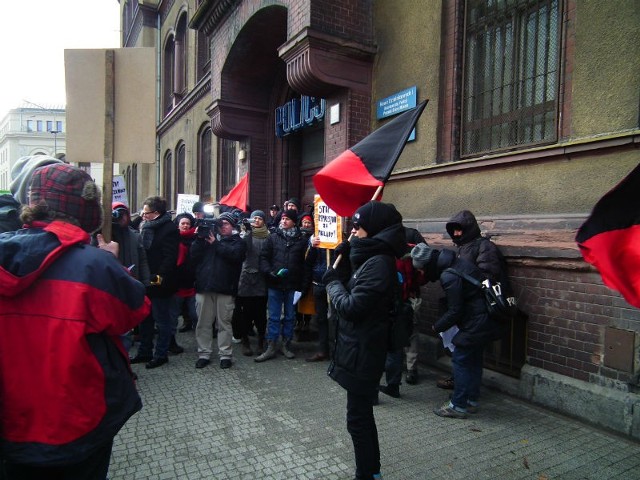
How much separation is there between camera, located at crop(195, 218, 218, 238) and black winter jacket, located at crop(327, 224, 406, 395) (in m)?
2.90

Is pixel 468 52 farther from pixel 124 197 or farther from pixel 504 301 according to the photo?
pixel 124 197

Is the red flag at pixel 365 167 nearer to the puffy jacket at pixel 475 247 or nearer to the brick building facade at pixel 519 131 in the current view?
the puffy jacket at pixel 475 247

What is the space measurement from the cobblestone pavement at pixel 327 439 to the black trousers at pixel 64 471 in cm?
130

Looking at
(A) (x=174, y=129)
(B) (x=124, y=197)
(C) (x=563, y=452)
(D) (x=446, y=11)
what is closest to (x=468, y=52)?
(D) (x=446, y=11)

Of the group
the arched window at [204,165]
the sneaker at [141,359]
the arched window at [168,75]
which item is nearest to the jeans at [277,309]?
the sneaker at [141,359]

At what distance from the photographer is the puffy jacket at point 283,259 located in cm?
564

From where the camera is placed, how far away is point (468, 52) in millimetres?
5383

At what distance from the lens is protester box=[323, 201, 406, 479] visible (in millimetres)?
2727

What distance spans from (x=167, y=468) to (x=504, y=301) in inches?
116

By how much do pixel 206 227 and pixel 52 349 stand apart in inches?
150

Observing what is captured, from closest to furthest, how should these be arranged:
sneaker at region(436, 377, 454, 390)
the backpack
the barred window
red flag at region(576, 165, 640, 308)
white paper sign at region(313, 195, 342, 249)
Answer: red flag at region(576, 165, 640, 308)
the backpack
the barred window
sneaker at region(436, 377, 454, 390)
white paper sign at region(313, 195, 342, 249)

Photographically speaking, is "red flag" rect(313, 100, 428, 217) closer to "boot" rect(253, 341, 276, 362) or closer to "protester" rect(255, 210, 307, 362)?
"protester" rect(255, 210, 307, 362)

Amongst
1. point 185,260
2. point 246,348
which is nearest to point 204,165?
point 185,260

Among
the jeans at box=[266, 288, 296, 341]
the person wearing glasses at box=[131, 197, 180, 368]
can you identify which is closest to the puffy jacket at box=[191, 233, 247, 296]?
the person wearing glasses at box=[131, 197, 180, 368]
